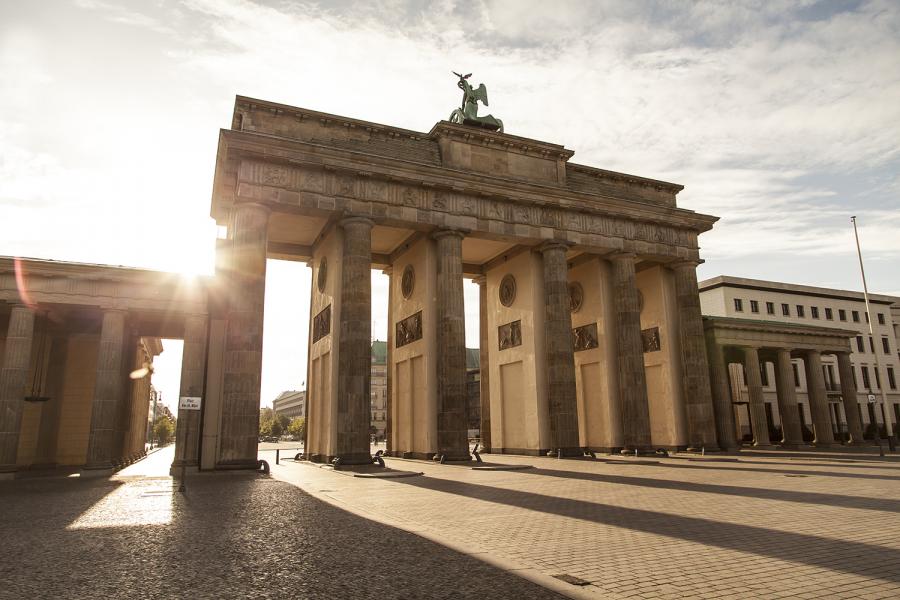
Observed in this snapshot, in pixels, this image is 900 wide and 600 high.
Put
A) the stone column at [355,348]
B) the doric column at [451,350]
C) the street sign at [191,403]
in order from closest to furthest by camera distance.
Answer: the street sign at [191,403] → the stone column at [355,348] → the doric column at [451,350]

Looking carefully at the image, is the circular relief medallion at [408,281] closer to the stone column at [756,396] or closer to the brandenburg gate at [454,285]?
the brandenburg gate at [454,285]

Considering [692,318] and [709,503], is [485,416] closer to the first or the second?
[692,318]

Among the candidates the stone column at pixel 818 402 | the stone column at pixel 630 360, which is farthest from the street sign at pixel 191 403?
the stone column at pixel 818 402

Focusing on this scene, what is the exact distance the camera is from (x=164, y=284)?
22203mm

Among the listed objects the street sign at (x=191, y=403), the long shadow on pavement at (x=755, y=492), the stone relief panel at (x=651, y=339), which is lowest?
the long shadow on pavement at (x=755, y=492)

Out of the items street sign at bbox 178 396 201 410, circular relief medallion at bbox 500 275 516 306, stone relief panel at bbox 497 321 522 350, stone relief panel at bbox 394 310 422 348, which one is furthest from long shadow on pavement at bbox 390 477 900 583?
circular relief medallion at bbox 500 275 516 306

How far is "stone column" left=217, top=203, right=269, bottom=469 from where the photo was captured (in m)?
22.0

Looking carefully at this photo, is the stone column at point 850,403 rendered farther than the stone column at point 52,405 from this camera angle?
Yes

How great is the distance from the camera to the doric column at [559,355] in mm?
28750

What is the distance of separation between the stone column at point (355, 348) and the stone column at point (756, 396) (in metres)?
26.4

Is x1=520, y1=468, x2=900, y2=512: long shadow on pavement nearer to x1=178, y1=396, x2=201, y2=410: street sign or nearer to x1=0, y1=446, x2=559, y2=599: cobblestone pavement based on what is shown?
x1=0, y1=446, x2=559, y2=599: cobblestone pavement

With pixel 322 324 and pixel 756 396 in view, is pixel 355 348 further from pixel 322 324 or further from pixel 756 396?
pixel 756 396

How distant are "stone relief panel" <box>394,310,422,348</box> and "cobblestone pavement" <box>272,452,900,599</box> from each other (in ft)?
38.9

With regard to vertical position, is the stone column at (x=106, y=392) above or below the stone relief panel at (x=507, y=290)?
below
